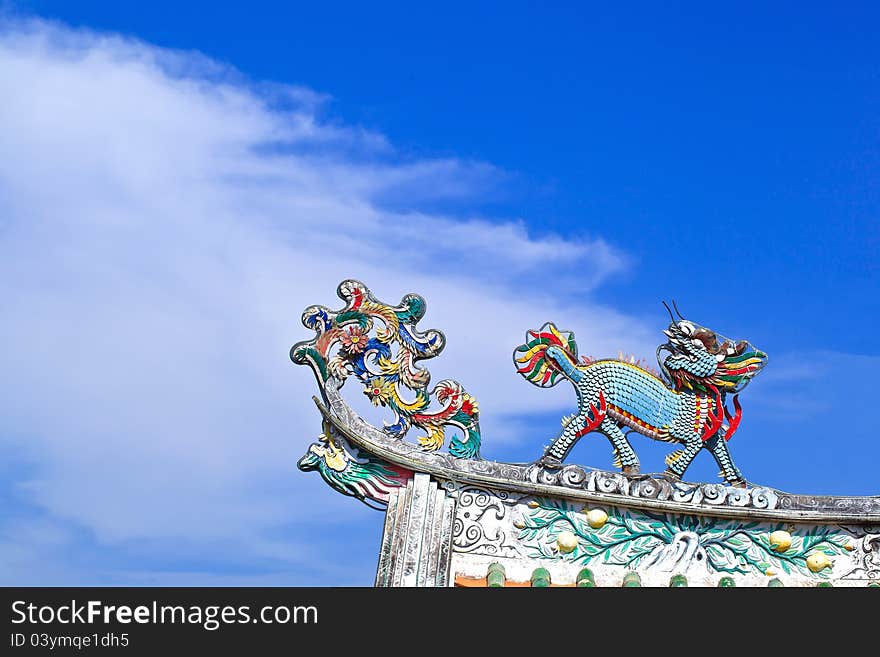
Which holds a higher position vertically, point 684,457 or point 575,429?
point 575,429

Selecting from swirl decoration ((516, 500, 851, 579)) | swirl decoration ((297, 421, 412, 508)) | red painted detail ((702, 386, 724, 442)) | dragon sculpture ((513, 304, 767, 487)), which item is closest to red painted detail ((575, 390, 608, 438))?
dragon sculpture ((513, 304, 767, 487))

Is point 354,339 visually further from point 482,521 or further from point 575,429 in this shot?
point 575,429

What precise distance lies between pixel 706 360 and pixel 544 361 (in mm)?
1582

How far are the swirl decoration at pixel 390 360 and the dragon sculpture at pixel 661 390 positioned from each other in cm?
75

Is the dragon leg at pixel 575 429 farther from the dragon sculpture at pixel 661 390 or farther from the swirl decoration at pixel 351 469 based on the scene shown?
the swirl decoration at pixel 351 469

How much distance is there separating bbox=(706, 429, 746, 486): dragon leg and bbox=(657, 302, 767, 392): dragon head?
0.49 m

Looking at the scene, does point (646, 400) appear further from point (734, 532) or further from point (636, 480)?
point (734, 532)

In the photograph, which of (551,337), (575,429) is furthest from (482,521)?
A: (551,337)

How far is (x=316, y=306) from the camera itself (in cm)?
1060

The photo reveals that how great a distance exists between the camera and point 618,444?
34.7ft

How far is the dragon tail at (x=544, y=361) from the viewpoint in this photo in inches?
420

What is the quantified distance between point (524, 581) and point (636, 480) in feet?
4.64

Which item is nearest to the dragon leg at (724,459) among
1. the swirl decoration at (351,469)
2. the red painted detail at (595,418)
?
the red painted detail at (595,418)

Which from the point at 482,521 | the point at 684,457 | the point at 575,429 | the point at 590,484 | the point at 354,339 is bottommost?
the point at 482,521
